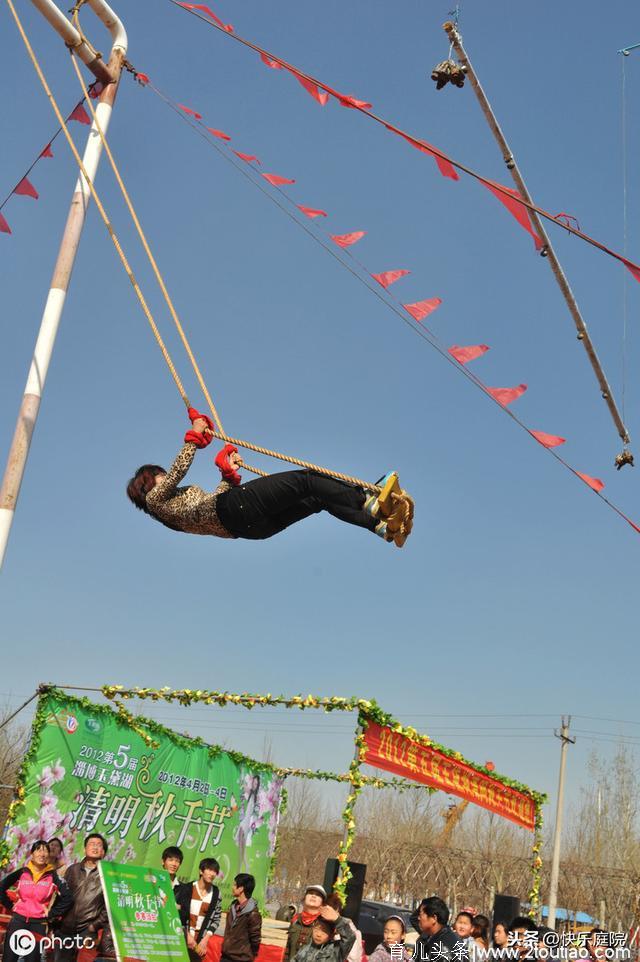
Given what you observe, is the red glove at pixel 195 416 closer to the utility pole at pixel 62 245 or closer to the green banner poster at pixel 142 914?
the utility pole at pixel 62 245

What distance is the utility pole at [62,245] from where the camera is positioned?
17.3ft

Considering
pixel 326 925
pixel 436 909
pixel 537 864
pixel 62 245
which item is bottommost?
pixel 326 925

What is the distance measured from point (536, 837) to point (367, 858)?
2289cm

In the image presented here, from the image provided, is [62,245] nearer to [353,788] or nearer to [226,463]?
[226,463]

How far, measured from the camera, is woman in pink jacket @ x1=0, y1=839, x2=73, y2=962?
6070 mm

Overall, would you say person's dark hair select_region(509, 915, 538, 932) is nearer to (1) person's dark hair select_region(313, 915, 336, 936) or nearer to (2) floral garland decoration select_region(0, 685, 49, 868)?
(1) person's dark hair select_region(313, 915, 336, 936)

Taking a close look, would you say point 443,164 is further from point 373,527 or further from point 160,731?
point 160,731

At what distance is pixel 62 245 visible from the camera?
5930mm

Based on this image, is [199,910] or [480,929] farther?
[480,929]

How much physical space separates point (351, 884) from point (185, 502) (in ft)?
16.5

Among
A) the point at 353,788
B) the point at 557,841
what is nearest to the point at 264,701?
the point at 353,788

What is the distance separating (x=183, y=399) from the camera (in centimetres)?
570

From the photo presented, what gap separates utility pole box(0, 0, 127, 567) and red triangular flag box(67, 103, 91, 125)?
746 mm

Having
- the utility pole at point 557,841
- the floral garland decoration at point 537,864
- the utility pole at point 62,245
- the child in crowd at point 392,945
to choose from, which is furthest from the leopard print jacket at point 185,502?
the utility pole at point 557,841
